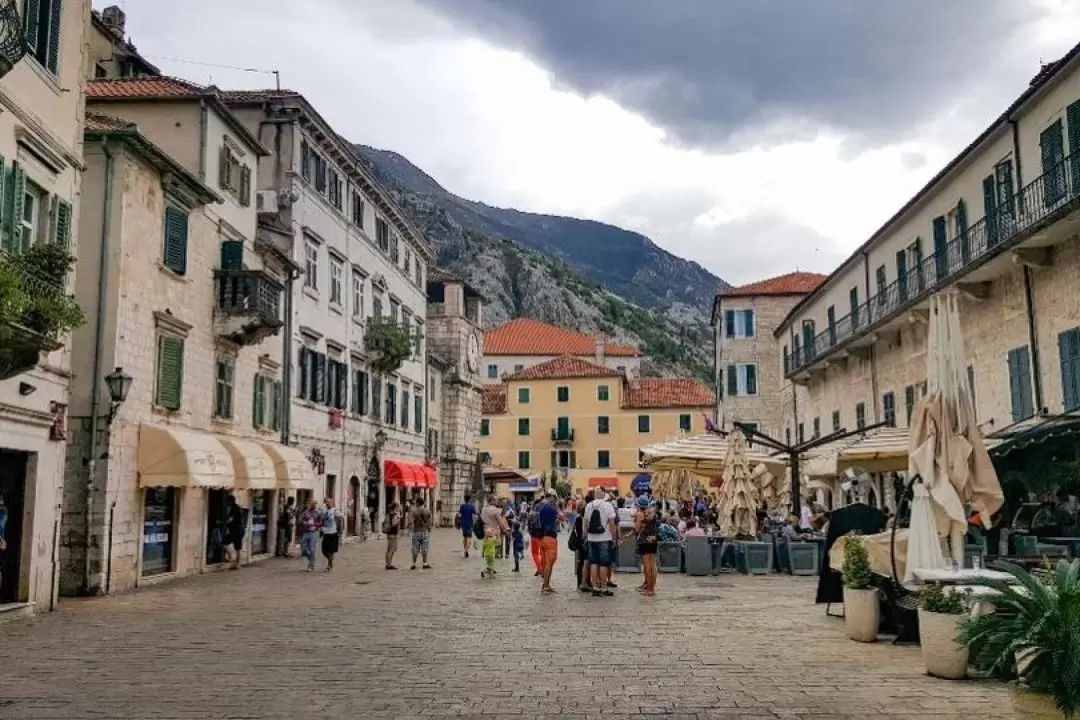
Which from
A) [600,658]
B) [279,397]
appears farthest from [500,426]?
[600,658]

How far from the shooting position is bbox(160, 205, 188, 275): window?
776 inches

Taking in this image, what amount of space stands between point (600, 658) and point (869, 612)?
3117 mm

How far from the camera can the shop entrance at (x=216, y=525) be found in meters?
22.1

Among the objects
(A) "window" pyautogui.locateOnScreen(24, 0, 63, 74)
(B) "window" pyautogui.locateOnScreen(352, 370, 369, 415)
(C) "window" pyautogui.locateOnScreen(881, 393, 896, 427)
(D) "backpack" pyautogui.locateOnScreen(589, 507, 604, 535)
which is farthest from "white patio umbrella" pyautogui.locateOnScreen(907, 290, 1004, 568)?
(B) "window" pyautogui.locateOnScreen(352, 370, 369, 415)

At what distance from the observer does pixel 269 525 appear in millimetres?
26312

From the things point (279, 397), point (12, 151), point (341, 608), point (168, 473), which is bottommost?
point (341, 608)

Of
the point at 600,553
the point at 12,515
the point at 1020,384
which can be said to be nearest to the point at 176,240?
the point at 12,515

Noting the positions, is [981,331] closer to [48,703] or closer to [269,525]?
[269,525]

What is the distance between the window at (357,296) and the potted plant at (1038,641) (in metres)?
29.5

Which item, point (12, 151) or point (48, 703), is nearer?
point (48, 703)

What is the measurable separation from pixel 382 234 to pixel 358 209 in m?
3.34

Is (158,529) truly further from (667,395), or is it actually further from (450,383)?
(667,395)

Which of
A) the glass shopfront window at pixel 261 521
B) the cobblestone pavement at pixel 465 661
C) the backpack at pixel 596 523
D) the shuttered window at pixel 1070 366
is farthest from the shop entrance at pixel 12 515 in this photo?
the shuttered window at pixel 1070 366

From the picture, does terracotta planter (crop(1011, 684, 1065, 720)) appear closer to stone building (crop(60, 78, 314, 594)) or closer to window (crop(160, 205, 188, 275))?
stone building (crop(60, 78, 314, 594))
